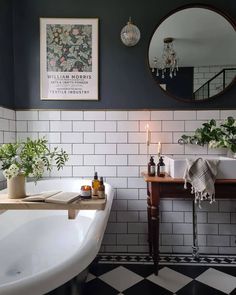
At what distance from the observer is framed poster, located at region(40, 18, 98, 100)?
2.40m

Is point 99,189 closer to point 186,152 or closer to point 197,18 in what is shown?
point 186,152

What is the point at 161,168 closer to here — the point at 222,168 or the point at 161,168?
the point at 161,168

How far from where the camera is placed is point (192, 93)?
7.83 feet

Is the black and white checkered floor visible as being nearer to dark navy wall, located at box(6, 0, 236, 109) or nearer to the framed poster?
dark navy wall, located at box(6, 0, 236, 109)

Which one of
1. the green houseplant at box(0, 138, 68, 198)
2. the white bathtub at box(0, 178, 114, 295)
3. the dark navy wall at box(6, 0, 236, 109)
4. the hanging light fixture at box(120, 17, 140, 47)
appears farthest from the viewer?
the dark navy wall at box(6, 0, 236, 109)

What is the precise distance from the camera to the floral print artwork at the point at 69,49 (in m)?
2.40

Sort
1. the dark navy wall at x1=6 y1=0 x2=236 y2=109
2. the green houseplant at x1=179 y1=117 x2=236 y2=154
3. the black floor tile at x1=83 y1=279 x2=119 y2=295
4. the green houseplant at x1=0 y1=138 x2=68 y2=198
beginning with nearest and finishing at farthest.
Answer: the green houseplant at x1=0 y1=138 x2=68 y2=198
the black floor tile at x1=83 y1=279 x2=119 y2=295
the green houseplant at x1=179 y1=117 x2=236 y2=154
the dark navy wall at x1=6 y1=0 x2=236 y2=109

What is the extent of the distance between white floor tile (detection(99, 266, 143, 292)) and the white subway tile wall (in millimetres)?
365

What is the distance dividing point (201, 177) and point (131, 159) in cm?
79

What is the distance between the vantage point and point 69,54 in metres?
2.40

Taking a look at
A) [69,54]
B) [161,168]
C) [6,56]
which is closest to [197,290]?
[161,168]

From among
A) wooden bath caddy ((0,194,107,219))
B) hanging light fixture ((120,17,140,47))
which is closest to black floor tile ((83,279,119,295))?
wooden bath caddy ((0,194,107,219))

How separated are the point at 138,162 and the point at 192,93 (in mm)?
835

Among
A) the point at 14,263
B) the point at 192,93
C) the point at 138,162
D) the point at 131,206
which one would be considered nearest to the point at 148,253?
the point at 131,206
